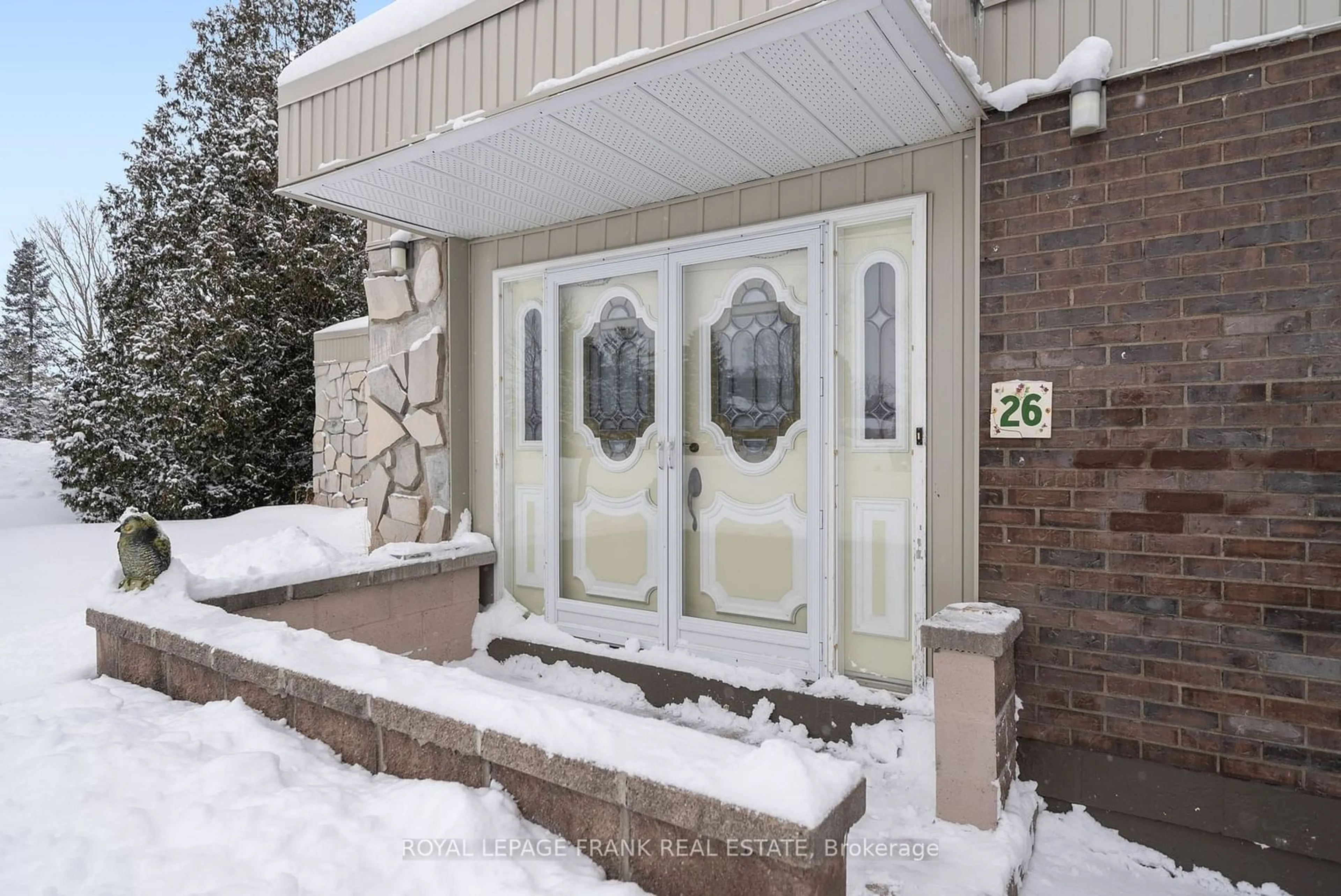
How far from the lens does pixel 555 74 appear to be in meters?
2.59

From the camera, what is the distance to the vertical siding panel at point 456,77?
2889mm

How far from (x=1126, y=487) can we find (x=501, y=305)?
3302mm

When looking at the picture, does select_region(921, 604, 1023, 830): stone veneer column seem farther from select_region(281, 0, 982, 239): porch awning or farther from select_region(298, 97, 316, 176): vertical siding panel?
select_region(298, 97, 316, 176): vertical siding panel

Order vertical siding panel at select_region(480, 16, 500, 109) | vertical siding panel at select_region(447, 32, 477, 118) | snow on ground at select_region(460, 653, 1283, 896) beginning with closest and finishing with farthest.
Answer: snow on ground at select_region(460, 653, 1283, 896)
vertical siding panel at select_region(480, 16, 500, 109)
vertical siding panel at select_region(447, 32, 477, 118)

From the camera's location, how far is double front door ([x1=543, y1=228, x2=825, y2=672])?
131 inches

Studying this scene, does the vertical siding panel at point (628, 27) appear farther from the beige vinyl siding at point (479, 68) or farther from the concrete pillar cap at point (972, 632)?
the concrete pillar cap at point (972, 632)

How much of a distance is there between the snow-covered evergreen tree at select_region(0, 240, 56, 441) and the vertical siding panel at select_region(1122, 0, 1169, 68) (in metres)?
18.2

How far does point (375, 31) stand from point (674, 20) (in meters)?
1.81

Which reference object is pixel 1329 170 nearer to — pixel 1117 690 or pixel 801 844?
pixel 1117 690

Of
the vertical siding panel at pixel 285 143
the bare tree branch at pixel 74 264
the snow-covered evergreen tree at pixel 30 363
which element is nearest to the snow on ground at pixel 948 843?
the vertical siding panel at pixel 285 143

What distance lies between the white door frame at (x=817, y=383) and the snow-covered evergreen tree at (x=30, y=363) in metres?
15.6

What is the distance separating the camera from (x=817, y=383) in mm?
3213

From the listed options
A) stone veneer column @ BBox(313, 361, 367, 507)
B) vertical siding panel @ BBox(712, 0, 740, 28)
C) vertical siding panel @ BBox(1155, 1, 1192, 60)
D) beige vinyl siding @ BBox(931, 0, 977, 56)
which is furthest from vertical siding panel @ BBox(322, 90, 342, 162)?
stone veneer column @ BBox(313, 361, 367, 507)

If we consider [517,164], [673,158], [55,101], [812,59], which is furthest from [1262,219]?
[55,101]
